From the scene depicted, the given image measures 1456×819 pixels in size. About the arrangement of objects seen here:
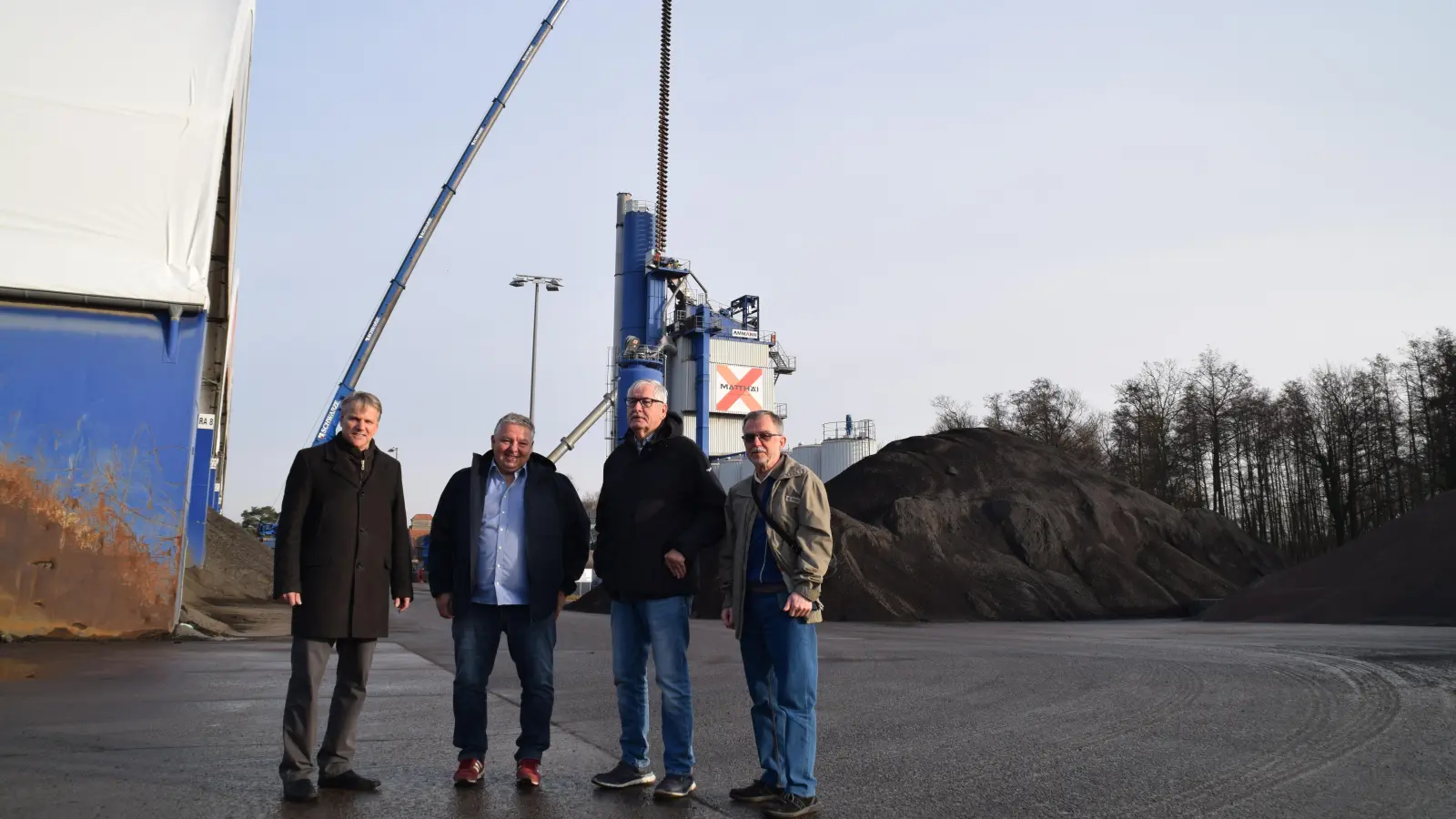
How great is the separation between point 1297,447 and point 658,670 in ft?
170

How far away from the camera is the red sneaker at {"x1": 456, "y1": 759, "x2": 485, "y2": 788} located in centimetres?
493

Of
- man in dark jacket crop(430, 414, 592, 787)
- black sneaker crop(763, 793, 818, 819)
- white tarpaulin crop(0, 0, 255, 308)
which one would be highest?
white tarpaulin crop(0, 0, 255, 308)

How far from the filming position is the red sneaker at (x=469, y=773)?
4.93m

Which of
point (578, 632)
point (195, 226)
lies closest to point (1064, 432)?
point (578, 632)

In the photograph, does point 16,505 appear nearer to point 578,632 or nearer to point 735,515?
point 578,632

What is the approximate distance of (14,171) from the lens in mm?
14047

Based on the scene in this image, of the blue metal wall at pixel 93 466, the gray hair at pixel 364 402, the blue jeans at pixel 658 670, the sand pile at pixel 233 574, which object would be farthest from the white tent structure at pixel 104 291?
the blue jeans at pixel 658 670

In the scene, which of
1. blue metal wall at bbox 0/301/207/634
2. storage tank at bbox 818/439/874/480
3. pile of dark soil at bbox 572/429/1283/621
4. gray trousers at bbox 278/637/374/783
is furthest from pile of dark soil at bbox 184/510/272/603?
storage tank at bbox 818/439/874/480

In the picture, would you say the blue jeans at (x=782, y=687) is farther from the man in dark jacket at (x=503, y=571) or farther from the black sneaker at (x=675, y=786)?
the man in dark jacket at (x=503, y=571)

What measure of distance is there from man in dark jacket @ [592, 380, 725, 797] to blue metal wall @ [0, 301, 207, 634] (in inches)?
422

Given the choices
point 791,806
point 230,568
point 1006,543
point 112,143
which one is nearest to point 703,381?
point 1006,543

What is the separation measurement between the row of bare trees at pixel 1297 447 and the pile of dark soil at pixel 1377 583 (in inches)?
786

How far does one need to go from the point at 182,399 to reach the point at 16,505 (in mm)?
2268

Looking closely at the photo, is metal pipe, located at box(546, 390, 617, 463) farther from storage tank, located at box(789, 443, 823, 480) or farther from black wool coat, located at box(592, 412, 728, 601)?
black wool coat, located at box(592, 412, 728, 601)
